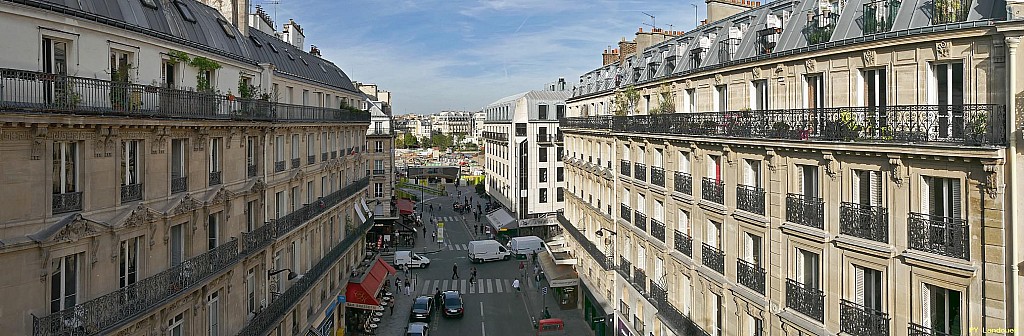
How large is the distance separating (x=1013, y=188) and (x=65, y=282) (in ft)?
62.4

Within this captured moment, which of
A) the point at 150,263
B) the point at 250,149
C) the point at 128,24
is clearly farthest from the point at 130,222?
the point at 250,149

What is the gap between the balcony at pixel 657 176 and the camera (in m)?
26.5

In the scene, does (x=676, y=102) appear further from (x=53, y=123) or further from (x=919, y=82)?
(x=53, y=123)

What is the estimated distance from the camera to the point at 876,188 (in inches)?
591

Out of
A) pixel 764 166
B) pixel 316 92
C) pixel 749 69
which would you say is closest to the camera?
pixel 764 166

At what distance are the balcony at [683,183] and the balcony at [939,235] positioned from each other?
9.91 m

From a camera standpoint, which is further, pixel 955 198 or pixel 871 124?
pixel 871 124

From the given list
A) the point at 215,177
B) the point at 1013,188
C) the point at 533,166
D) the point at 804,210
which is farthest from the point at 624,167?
the point at 533,166

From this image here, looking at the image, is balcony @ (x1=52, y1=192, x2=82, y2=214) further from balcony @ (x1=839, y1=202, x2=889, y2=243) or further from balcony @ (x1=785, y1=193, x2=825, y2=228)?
balcony @ (x1=839, y1=202, x2=889, y2=243)

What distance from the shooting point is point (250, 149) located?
956 inches

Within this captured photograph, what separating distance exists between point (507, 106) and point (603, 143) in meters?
38.2

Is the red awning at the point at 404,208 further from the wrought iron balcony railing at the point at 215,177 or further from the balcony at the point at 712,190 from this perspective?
the balcony at the point at 712,190

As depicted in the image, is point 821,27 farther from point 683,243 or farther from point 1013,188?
point 683,243

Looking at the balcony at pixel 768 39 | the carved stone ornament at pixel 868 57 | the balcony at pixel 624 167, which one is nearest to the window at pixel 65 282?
the carved stone ornament at pixel 868 57
